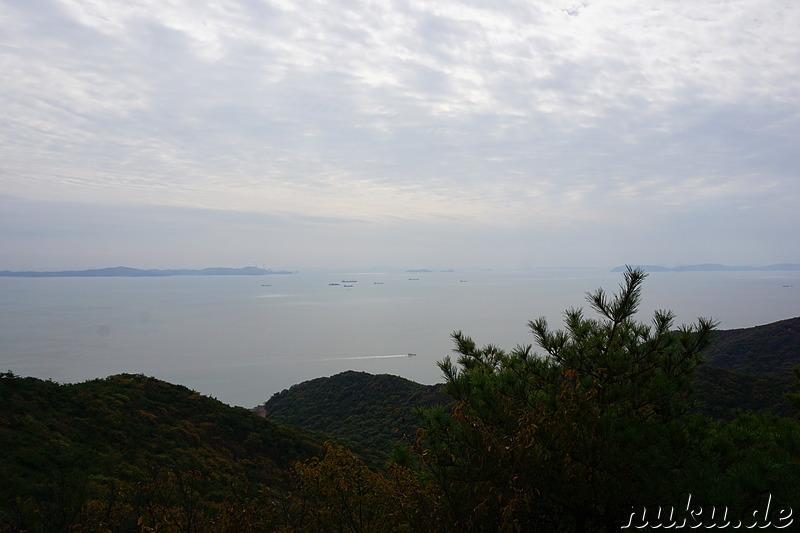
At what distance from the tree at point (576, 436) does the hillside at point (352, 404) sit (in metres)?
30.7

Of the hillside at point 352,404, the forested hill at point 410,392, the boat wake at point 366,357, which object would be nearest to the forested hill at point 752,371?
the forested hill at point 410,392

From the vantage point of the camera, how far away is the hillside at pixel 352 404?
37.3 metres

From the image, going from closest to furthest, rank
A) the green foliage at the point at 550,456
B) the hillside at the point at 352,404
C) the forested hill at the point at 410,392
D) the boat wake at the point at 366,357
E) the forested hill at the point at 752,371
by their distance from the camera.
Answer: the green foliage at the point at 550,456, the forested hill at the point at 752,371, the forested hill at the point at 410,392, the hillside at the point at 352,404, the boat wake at the point at 366,357

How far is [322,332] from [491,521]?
114m

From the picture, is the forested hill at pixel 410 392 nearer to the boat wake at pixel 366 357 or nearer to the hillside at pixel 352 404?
the hillside at pixel 352 404

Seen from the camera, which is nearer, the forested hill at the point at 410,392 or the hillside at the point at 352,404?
the forested hill at the point at 410,392

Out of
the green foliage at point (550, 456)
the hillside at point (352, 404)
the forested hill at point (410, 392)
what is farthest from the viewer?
the hillside at point (352, 404)

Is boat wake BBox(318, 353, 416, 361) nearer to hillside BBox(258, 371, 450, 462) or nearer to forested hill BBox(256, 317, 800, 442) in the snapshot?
hillside BBox(258, 371, 450, 462)

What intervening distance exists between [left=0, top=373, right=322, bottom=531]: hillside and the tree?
439cm

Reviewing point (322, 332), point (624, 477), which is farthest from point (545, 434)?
point (322, 332)

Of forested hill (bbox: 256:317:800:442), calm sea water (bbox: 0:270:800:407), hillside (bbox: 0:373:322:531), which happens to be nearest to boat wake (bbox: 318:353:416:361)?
calm sea water (bbox: 0:270:800:407)

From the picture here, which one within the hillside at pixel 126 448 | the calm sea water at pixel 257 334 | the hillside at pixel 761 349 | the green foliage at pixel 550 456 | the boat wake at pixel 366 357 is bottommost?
the boat wake at pixel 366 357

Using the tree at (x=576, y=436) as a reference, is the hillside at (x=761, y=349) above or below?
below

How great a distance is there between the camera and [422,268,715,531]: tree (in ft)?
12.0
